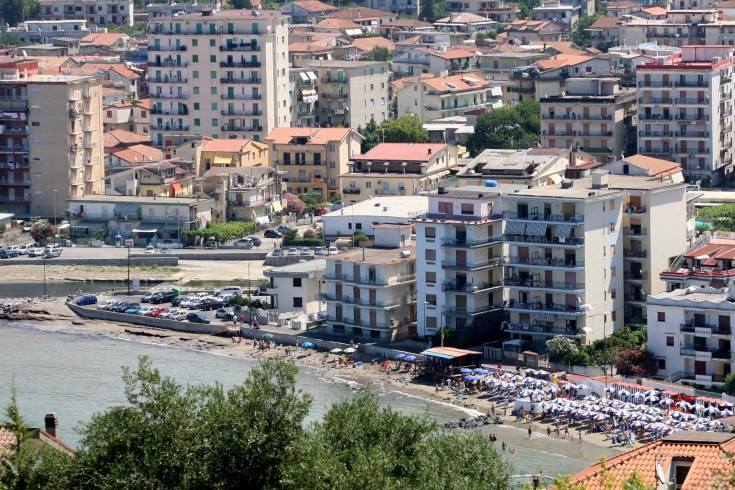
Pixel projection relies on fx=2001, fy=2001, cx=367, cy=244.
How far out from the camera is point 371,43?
132 metres

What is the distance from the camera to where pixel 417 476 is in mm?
34250

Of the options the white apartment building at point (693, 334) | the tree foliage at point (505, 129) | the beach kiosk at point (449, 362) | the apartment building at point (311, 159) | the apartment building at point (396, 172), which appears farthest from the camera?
the tree foliage at point (505, 129)

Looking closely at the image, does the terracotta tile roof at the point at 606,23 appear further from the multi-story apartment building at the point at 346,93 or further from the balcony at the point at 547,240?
the balcony at the point at 547,240

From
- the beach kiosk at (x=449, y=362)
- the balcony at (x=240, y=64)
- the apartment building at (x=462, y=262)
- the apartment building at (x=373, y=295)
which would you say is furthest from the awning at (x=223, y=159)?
the beach kiosk at (x=449, y=362)

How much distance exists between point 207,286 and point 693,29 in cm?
4317

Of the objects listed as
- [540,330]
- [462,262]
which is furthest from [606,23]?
[540,330]

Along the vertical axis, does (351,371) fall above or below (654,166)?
below

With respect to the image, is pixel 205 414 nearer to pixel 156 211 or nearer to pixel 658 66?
pixel 156 211

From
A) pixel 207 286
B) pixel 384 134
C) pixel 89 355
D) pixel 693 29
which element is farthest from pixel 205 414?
pixel 693 29

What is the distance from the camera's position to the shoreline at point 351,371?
5228cm

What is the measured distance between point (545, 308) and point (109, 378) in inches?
535

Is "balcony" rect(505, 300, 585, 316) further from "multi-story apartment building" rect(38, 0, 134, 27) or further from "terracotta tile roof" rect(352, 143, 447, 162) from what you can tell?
"multi-story apartment building" rect(38, 0, 134, 27)

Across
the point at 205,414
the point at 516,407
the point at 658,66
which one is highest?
the point at 658,66

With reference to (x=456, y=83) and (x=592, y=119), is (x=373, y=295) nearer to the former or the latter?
(x=592, y=119)
